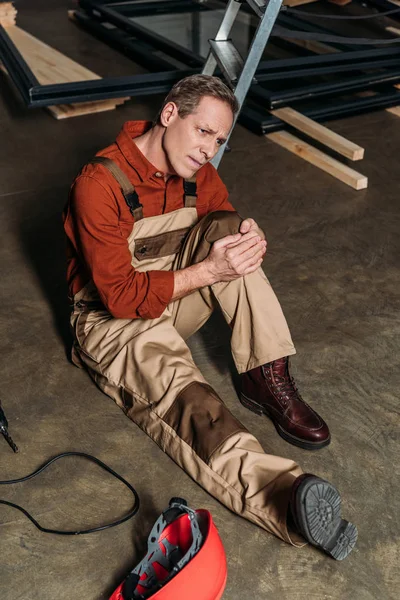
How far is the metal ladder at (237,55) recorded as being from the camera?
3697 millimetres

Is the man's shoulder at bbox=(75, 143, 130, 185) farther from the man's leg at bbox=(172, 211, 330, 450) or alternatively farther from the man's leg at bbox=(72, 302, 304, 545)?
the man's leg at bbox=(72, 302, 304, 545)

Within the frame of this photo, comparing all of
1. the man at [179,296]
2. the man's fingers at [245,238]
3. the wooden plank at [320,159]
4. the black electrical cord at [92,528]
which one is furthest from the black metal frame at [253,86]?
the black electrical cord at [92,528]

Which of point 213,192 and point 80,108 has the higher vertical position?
point 213,192

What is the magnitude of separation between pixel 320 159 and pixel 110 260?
2.45m

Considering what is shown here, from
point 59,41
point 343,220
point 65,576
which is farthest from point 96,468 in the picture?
point 59,41

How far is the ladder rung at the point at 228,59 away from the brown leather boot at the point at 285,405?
5.94 feet

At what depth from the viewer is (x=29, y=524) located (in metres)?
2.26

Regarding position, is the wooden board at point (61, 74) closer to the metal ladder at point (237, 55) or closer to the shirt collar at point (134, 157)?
the metal ladder at point (237, 55)

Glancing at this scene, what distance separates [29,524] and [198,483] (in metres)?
0.52

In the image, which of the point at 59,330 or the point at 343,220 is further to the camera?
the point at 343,220

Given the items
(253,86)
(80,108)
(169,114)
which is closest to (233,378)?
(169,114)

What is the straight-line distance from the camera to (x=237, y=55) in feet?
13.3

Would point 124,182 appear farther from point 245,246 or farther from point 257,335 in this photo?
point 257,335

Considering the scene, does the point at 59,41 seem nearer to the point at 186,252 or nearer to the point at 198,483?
the point at 186,252
